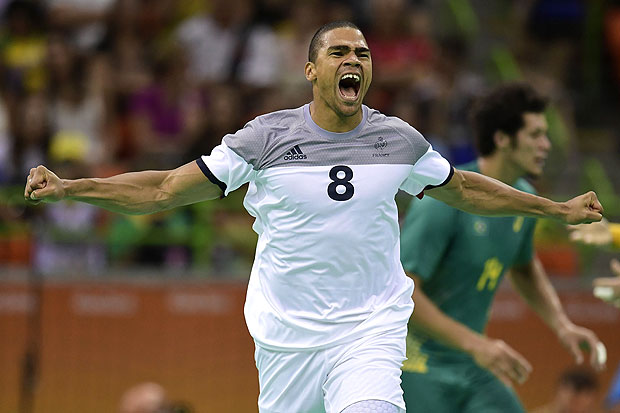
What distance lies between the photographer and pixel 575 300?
1075 centimetres

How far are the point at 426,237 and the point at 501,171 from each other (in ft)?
2.76

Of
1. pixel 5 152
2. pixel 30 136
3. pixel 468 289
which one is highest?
pixel 468 289

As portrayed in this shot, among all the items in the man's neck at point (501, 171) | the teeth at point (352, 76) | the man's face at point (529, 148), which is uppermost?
the teeth at point (352, 76)

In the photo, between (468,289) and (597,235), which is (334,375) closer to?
(468,289)

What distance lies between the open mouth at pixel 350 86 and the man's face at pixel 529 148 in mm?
1908

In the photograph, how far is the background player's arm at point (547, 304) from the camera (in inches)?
275

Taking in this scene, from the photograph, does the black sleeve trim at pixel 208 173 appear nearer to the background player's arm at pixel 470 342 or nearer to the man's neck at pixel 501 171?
the background player's arm at pixel 470 342

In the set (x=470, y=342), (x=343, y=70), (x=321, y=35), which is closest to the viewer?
(x=343, y=70)

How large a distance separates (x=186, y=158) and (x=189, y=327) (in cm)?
196

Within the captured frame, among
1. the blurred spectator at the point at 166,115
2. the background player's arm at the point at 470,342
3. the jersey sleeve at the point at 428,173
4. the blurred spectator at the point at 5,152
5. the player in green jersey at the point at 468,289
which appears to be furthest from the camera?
the blurred spectator at the point at 166,115

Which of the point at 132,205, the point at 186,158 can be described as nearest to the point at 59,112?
the point at 186,158

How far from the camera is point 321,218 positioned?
5285 mm

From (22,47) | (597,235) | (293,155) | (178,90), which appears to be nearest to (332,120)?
(293,155)

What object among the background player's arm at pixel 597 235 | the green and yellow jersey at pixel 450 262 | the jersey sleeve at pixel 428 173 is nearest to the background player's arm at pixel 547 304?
the green and yellow jersey at pixel 450 262
